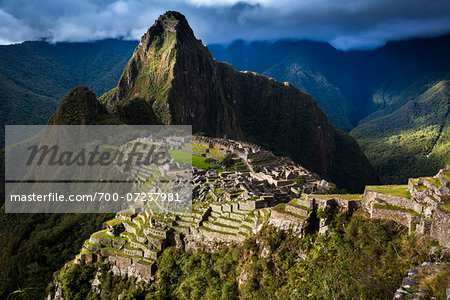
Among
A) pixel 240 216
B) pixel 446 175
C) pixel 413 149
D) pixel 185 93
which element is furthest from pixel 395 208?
pixel 413 149

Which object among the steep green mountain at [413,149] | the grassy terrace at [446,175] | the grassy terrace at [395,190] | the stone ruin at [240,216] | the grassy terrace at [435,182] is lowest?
the stone ruin at [240,216]

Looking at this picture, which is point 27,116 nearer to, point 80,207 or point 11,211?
point 11,211

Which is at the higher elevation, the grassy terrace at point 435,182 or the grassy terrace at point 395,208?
the grassy terrace at point 435,182

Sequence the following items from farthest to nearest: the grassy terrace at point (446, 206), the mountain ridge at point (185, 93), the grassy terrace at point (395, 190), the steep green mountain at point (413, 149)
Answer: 1. the mountain ridge at point (185, 93)
2. the steep green mountain at point (413, 149)
3. the grassy terrace at point (395, 190)
4. the grassy terrace at point (446, 206)

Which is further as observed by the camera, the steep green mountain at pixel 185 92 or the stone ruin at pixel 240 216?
the steep green mountain at pixel 185 92

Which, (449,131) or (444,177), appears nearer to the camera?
(444,177)

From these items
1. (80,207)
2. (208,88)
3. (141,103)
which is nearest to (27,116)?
(141,103)

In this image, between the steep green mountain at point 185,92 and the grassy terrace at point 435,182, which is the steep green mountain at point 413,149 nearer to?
the steep green mountain at point 185,92

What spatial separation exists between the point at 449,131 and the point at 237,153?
15997 cm

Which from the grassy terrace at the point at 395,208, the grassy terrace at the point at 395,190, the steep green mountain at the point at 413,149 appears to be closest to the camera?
the grassy terrace at the point at 395,208

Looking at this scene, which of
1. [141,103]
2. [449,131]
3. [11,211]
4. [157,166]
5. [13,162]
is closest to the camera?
[157,166]

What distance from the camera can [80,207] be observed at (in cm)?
6362

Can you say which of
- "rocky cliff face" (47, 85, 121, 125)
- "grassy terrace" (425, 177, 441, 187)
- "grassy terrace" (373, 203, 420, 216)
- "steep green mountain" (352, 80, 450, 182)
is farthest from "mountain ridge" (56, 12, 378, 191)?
"grassy terrace" (425, 177, 441, 187)

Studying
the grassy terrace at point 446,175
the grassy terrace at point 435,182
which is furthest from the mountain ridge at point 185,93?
the grassy terrace at point 446,175
